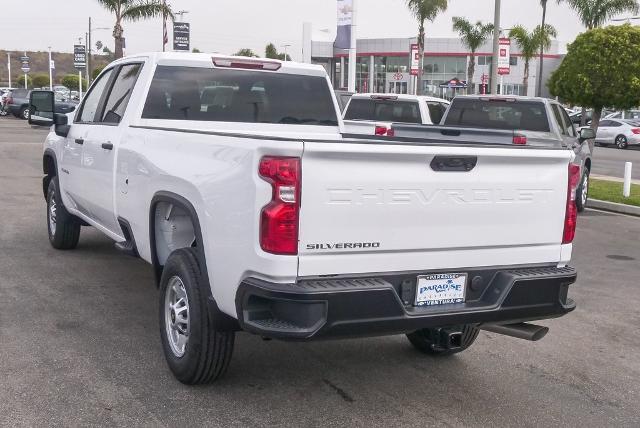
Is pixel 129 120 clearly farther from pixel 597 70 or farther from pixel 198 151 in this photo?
pixel 597 70

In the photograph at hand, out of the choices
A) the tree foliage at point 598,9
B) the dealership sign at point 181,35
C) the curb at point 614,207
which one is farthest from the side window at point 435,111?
the tree foliage at point 598,9

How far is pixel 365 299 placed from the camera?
3.85 metres

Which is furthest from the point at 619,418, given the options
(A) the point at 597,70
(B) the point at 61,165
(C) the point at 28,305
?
(A) the point at 597,70

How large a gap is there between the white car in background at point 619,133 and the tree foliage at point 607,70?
16.0 meters

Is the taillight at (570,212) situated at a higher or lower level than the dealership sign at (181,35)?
lower

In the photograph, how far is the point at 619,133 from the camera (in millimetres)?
33625

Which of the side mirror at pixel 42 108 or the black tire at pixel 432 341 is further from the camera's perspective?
the side mirror at pixel 42 108

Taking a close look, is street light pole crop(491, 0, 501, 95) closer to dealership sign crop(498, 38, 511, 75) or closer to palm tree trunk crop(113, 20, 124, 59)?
dealership sign crop(498, 38, 511, 75)

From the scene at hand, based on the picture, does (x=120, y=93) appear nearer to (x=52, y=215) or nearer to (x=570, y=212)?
(x=52, y=215)

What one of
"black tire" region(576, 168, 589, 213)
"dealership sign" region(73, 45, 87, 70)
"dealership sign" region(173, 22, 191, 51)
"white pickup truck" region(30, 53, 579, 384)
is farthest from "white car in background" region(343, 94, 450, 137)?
"dealership sign" region(73, 45, 87, 70)

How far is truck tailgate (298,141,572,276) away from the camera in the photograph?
3.81 metres

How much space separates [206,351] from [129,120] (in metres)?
2.27

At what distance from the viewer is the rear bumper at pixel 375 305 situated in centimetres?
377

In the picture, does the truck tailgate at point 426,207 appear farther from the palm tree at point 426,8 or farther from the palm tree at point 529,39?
the palm tree at point 529,39
